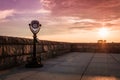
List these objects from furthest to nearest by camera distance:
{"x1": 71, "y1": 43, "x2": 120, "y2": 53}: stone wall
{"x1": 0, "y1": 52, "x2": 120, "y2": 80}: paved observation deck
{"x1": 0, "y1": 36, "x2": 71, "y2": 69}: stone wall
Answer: {"x1": 71, "y1": 43, "x2": 120, "y2": 53}: stone wall < {"x1": 0, "y1": 36, "x2": 71, "y2": 69}: stone wall < {"x1": 0, "y1": 52, "x2": 120, "y2": 80}: paved observation deck

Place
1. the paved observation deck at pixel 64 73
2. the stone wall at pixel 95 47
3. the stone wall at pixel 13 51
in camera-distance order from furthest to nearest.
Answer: the stone wall at pixel 95 47
the stone wall at pixel 13 51
the paved observation deck at pixel 64 73

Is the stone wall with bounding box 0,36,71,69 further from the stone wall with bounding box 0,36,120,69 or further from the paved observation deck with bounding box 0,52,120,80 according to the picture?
the paved observation deck with bounding box 0,52,120,80

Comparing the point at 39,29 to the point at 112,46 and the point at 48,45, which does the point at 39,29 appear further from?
the point at 112,46

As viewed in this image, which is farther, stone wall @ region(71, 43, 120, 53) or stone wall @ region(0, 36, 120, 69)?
stone wall @ region(71, 43, 120, 53)

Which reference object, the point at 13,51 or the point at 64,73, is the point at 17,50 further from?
the point at 64,73

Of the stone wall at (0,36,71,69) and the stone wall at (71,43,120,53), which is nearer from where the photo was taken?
the stone wall at (0,36,71,69)

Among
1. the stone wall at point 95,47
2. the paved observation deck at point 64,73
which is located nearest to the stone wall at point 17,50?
the paved observation deck at point 64,73

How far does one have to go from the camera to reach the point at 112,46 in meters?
21.9

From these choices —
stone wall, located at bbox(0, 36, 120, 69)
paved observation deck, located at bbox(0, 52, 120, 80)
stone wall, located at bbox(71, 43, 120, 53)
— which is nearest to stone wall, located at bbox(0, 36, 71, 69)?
stone wall, located at bbox(0, 36, 120, 69)

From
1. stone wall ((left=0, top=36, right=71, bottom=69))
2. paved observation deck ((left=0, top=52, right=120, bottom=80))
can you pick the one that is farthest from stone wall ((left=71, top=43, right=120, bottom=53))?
paved observation deck ((left=0, top=52, right=120, bottom=80))

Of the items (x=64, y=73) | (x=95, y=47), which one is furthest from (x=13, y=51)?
(x=95, y=47)

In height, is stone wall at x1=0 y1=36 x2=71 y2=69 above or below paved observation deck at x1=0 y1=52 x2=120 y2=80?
above

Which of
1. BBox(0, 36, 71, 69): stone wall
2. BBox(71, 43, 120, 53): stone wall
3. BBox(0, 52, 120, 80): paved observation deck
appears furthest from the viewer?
BBox(71, 43, 120, 53): stone wall

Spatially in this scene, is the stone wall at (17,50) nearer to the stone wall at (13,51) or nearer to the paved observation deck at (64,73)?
the stone wall at (13,51)
